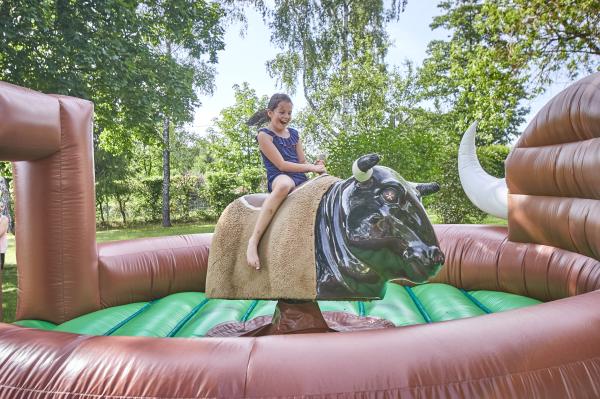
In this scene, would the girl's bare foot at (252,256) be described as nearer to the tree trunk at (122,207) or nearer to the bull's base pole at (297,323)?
the bull's base pole at (297,323)

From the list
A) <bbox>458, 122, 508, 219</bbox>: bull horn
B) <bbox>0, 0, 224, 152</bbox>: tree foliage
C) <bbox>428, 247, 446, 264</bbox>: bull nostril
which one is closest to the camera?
<bbox>428, 247, 446, 264</bbox>: bull nostril

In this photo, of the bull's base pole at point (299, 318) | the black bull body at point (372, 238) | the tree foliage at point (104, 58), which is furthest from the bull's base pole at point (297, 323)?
the tree foliage at point (104, 58)

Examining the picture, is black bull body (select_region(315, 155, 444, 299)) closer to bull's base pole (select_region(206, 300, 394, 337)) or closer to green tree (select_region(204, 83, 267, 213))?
bull's base pole (select_region(206, 300, 394, 337))

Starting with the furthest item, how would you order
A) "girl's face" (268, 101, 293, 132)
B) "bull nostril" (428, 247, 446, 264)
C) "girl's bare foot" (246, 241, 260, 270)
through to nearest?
"girl's face" (268, 101, 293, 132), "girl's bare foot" (246, 241, 260, 270), "bull nostril" (428, 247, 446, 264)

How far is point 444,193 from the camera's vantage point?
10461mm

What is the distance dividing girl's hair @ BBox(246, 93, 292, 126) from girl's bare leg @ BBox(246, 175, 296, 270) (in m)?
0.37

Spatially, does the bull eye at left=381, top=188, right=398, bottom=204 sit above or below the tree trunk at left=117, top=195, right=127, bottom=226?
above

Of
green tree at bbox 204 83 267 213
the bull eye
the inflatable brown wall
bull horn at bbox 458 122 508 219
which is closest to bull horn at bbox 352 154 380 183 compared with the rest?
the bull eye

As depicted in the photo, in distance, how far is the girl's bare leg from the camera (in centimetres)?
231

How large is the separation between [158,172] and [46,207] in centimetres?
2399

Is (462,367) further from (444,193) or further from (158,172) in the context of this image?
(158,172)

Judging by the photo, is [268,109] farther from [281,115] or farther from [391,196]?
[391,196]

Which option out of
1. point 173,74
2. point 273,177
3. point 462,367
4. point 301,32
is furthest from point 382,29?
point 462,367

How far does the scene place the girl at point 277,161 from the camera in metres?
2.33
